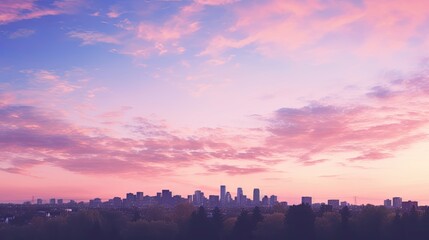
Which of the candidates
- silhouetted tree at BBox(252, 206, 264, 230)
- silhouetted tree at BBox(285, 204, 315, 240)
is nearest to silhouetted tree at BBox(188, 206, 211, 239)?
silhouetted tree at BBox(252, 206, 264, 230)

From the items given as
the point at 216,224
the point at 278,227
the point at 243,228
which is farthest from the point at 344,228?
the point at 216,224

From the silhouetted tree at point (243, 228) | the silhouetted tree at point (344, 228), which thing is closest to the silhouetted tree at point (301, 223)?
the silhouetted tree at point (344, 228)

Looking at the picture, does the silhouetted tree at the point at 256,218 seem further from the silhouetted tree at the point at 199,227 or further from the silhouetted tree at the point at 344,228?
the silhouetted tree at the point at 344,228

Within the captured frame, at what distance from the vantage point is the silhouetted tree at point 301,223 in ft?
392

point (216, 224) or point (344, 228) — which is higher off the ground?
point (216, 224)

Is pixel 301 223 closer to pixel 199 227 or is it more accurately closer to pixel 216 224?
pixel 216 224

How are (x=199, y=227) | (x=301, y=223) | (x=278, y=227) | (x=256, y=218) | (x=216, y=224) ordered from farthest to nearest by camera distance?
1. (x=256, y=218)
2. (x=216, y=224)
3. (x=278, y=227)
4. (x=199, y=227)
5. (x=301, y=223)

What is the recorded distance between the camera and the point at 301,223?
394ft

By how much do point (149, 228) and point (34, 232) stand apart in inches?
1278

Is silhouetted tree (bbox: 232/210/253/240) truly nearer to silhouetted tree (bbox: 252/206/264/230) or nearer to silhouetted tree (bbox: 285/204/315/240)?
silhouetted tree (bbox: 252/206/264/230)

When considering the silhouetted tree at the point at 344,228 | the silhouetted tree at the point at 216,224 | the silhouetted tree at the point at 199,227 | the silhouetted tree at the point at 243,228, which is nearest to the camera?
the silhouetted tree at the point at 344,228

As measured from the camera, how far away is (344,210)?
126 meters

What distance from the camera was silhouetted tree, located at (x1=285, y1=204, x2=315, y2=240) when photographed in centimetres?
11944

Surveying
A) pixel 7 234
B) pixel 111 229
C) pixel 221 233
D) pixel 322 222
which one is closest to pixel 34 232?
pixel 7 234
